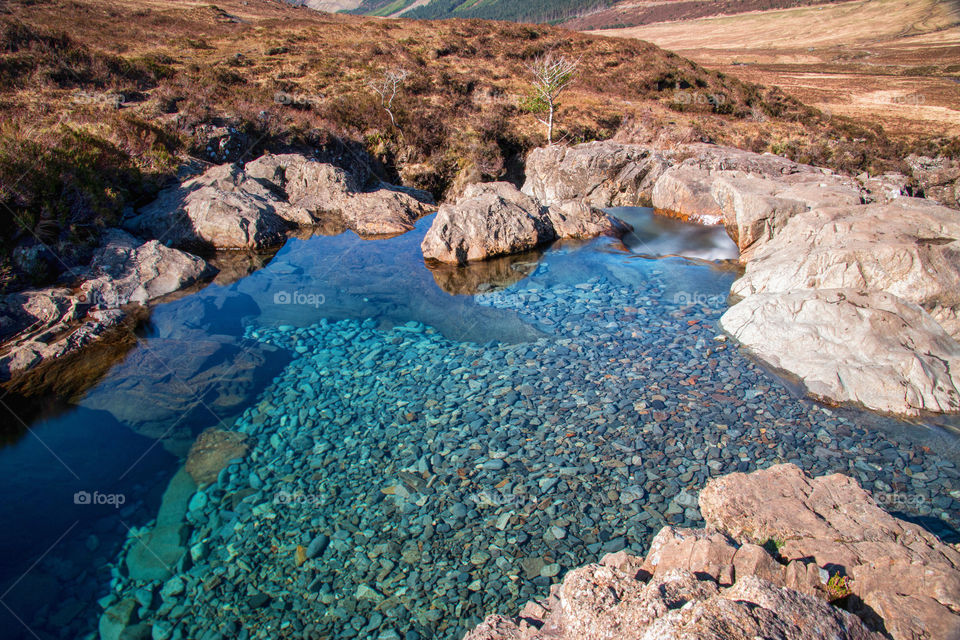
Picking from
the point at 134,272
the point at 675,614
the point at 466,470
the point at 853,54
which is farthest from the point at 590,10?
the point at 675,614

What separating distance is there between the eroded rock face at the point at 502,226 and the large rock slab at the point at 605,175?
136 inches

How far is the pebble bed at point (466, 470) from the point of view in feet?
15.4

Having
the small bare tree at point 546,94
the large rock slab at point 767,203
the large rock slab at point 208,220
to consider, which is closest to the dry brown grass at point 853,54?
the small bare tree at point 546,94

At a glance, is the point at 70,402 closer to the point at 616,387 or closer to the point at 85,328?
the point at 85,328

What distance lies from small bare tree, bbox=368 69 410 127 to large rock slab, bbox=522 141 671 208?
8815mm

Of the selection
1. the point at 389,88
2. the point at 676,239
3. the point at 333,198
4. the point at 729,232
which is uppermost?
the point at 389,88

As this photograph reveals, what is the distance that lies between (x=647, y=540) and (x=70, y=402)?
8.44 m

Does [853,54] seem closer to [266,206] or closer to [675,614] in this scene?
[266,206]

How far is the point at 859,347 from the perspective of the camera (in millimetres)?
7594

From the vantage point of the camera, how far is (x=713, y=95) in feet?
104

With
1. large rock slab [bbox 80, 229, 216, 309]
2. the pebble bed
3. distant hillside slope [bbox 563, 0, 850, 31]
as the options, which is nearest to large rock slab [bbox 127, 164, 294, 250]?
large rock slab [bbox 80, 229, 216, 309]

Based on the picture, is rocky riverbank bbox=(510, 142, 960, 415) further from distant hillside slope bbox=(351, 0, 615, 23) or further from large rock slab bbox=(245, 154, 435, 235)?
distant hillside slope bbox=(351, 0, 615, 23)

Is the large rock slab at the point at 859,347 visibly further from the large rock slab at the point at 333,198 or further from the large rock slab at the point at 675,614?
the large rock slab at the point at 333,198

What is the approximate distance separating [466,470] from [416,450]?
78 cm
